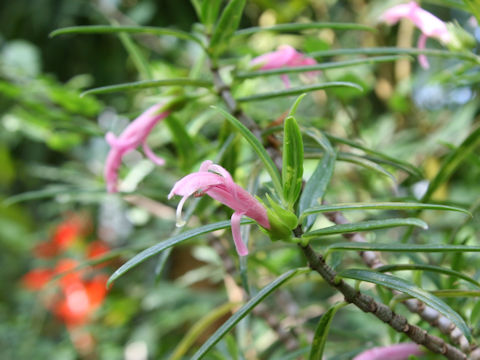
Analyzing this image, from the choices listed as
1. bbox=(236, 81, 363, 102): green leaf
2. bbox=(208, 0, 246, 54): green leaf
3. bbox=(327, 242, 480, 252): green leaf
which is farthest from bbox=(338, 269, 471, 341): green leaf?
bbox=(208, 0, 246, 54): green leaf

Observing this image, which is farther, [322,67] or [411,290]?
[322,67]

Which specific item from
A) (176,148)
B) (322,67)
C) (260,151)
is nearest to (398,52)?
(322,67)

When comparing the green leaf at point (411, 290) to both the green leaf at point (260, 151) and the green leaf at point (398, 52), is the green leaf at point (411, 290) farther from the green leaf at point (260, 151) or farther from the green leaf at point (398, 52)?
the green leaf at point (398, 52)

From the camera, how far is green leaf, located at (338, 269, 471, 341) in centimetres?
27

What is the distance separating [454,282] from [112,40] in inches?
50.9

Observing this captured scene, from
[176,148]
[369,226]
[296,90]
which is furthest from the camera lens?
[176,148]

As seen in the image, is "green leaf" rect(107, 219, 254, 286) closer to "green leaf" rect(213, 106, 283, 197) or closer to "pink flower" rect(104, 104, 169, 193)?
"green leaf" rect(213, 106, 283, 197)

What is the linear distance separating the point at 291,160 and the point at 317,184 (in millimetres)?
49

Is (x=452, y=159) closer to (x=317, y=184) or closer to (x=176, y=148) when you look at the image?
(x=317, y=184)

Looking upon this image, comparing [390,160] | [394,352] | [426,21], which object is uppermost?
[426,21]

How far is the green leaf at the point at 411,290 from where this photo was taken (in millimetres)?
267

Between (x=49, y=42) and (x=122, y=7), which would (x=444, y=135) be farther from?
(x=49, y=42)

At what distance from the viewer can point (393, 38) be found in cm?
125

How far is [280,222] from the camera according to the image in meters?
0.28
